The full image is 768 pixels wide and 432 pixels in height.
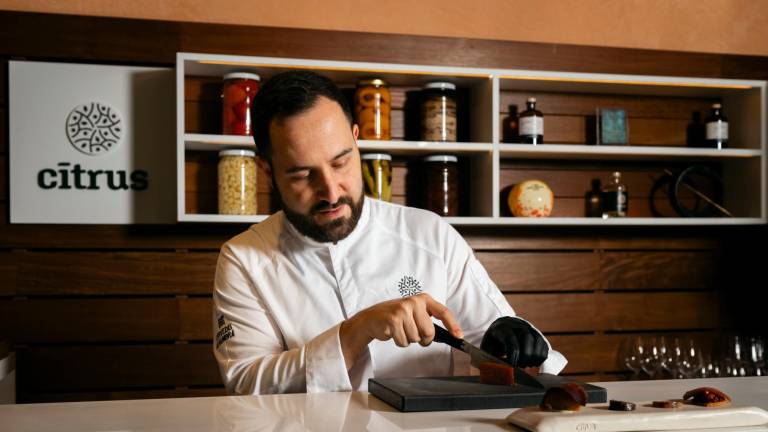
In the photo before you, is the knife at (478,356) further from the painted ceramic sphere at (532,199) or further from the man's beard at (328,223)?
the painted ceramic sphere at (532,199)

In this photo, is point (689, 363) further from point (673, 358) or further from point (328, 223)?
point (328, 223)

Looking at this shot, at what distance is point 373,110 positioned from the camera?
270 centimetres

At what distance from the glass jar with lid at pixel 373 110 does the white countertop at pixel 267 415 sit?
1.44 meters

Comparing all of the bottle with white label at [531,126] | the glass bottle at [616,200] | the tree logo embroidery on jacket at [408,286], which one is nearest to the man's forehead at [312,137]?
the tree logo embroidery on jacket at [408,286]

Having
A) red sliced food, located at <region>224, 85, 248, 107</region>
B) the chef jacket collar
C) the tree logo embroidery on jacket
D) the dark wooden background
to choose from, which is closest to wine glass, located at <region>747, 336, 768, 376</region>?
the dark wooden background

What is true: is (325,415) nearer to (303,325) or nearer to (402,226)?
(303,325)

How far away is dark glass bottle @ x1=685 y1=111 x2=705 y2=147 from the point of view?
10.3 ft

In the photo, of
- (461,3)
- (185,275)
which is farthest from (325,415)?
(461,3)

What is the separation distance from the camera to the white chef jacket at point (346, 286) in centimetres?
173

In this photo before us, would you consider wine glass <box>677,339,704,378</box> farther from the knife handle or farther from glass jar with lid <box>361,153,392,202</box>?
the knife handle

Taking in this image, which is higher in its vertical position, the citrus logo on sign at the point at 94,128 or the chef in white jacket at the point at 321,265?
the citrus logo on sign at the point at 94,128

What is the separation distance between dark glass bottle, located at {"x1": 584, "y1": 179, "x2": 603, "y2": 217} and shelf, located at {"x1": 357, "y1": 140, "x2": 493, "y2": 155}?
1.80 ft

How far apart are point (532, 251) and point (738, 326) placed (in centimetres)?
93

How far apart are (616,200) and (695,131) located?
20.5 inches
